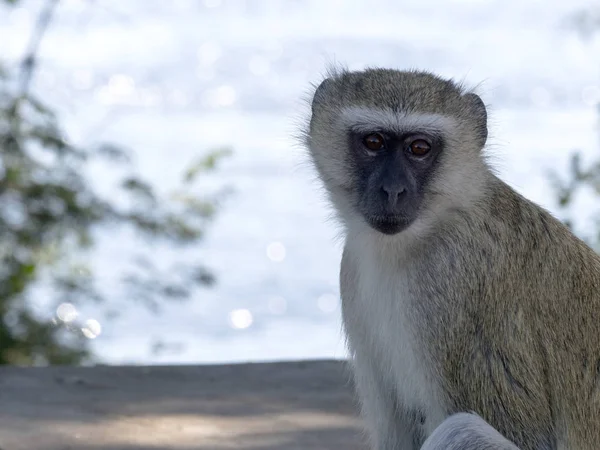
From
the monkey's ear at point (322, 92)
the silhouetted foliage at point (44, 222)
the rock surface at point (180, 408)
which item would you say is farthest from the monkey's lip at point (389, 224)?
the silhouetted foliage at point (44, 222)

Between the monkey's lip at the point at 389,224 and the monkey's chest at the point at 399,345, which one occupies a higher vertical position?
the monkey's lip at the point at 389,224

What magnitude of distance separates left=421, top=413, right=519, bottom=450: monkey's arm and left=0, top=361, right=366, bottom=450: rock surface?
1413 millimetres

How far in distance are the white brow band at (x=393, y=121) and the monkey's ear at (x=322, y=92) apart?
0.27 metres

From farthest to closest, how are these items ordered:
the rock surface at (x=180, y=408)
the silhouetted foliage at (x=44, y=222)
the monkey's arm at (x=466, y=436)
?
the silhouetted foliage at (x=44, y=222) → the rock surface at (x=180, y=408) → the monkey's arm at (x=466, y=436)

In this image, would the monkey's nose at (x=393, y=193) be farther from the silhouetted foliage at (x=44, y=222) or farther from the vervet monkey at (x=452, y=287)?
the silhouetted foliage at (x=44, y=222)

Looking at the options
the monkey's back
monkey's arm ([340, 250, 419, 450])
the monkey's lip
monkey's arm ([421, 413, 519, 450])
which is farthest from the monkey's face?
monkey's arm ([421, 413, 519, 450])

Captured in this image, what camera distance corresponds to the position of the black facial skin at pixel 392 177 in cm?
420

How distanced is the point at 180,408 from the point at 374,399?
1.56 meters

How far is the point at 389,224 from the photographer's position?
4.21m

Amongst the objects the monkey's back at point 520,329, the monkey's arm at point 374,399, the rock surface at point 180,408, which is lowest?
the rock surface at point 180,408

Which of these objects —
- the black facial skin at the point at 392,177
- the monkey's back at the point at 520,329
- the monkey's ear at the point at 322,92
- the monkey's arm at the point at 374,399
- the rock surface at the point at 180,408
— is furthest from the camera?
the rock surface at the point at 180,408

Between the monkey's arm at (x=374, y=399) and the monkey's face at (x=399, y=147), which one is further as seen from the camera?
the monkey's arm at (x=374, y=399)

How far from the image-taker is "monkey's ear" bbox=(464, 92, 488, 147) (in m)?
4.50

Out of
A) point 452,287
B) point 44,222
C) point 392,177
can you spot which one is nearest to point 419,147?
point 392,177
